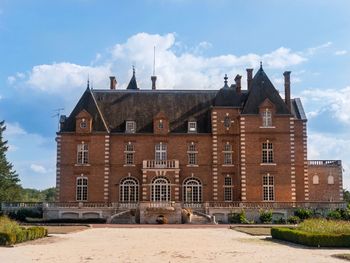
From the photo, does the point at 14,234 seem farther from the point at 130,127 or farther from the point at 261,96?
the point at 261,96

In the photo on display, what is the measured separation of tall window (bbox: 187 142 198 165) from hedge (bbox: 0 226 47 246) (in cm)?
2508

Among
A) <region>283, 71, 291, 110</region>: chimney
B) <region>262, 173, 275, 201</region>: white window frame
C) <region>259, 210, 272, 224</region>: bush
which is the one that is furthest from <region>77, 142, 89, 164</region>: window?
<region>283, 71, 291, 110</region>: chimney

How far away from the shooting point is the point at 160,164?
50.6 m

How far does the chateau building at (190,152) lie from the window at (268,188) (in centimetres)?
9

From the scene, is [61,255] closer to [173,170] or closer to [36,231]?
[36,231]

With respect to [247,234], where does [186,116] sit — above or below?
above

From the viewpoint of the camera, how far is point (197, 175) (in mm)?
51906

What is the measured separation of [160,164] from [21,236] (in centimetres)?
2673

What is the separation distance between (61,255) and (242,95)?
37580 mm

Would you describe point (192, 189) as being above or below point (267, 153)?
below

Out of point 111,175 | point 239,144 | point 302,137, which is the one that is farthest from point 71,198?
point 302,137

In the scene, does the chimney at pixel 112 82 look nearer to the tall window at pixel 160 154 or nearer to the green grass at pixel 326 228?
the tall window at pixel 160 154

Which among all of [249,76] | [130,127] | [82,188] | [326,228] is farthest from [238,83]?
[326,228]

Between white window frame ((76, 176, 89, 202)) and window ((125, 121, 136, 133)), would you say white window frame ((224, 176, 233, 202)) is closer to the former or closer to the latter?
window ((125, 121, 136, 133))
